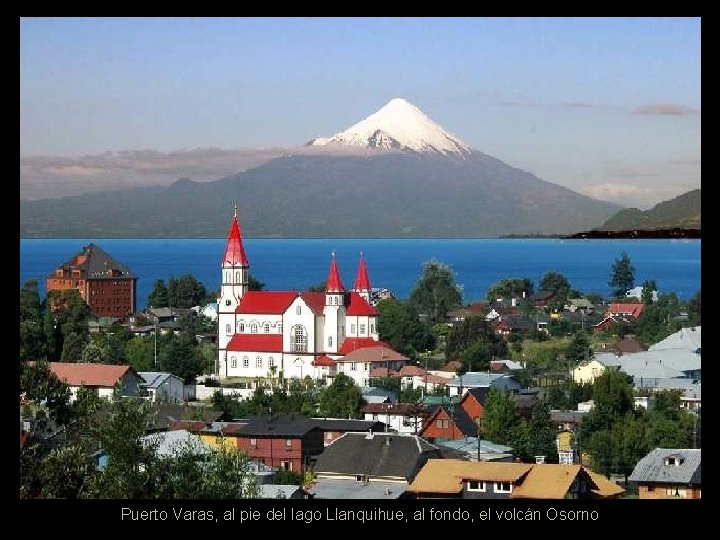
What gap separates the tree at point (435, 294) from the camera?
4774 cm

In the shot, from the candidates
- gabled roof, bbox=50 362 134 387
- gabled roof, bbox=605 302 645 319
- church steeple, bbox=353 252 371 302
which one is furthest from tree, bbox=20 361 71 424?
gabled roof, bbox=605 302 645 319

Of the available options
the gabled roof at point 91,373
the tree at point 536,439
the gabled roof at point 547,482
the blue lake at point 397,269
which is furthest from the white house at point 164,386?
the blue lake at point 397,269

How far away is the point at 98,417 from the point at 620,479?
588 cm

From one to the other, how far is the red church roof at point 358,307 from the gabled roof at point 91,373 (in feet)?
24.8

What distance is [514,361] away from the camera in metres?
33.2

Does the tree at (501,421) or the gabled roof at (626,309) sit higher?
the gabled roof at (626,309)

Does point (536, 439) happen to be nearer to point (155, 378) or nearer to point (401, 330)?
point (155, 378)

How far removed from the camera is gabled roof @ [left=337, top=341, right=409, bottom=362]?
30.7 metres

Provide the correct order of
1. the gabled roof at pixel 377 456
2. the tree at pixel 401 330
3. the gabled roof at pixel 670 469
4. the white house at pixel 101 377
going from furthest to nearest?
1. the tree at pixel 401 330
2. the white house at pixel 101 377
3. the gabled roof at pixel 377 456
4. the gabled roof at pixel 670 469

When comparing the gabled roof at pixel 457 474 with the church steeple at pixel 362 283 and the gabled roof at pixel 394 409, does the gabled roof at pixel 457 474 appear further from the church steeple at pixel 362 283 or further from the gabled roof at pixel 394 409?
the church steeple at pixel 362 283

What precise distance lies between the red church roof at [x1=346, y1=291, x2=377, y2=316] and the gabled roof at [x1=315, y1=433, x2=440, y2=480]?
15.9 meters

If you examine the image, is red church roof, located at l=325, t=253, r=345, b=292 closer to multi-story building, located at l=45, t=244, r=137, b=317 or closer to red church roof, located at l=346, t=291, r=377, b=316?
red church roof, located at l=346, t=291, r=377, b=316
